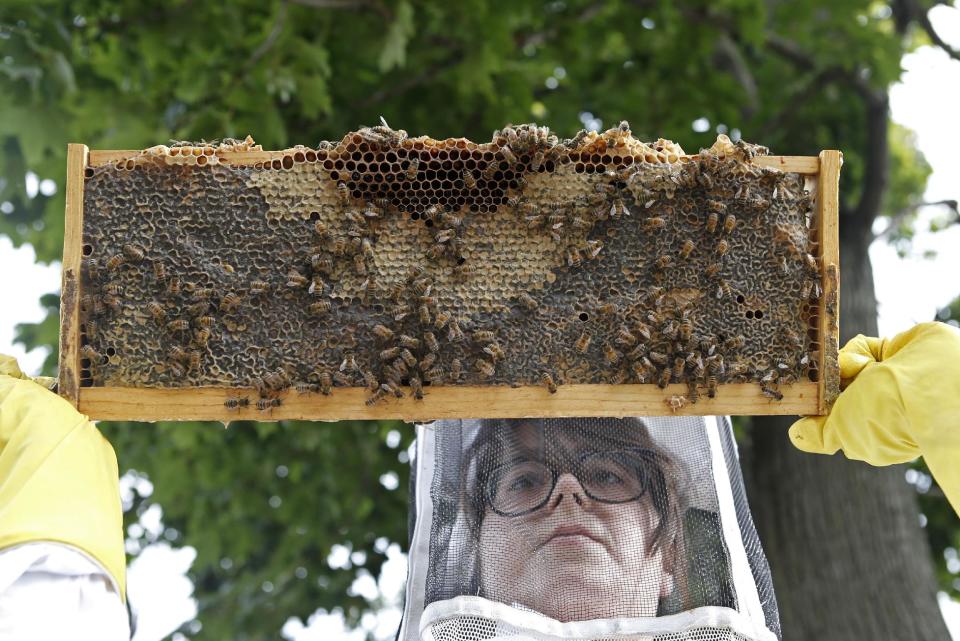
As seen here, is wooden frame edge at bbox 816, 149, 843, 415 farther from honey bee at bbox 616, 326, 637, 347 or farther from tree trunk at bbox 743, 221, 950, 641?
tree trunk at bbox 743, 221, 950, 641

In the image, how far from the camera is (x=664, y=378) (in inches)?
106

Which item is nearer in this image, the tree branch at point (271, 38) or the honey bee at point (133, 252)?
the honey bee at point (133, 252)

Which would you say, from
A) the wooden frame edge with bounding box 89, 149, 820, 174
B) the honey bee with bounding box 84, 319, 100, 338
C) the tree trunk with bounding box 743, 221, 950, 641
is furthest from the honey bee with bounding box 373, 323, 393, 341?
the tree trunk with bounding box 743, 221, 950, 641

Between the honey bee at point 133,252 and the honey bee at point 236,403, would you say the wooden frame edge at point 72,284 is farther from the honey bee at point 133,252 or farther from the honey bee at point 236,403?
the honey bee at point 236,403

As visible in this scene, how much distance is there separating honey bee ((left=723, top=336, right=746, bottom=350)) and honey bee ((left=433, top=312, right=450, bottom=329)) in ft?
2.72

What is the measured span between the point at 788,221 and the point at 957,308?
4831 millimetres

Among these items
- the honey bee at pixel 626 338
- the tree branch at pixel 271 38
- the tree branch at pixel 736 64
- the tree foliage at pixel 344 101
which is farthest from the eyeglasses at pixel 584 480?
the tree branch at pixel 736 64

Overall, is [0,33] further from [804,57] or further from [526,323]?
[804,57]

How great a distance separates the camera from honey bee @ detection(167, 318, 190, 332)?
8.87 ft

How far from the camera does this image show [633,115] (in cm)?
664

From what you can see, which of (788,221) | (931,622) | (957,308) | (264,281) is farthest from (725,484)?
(957,308)

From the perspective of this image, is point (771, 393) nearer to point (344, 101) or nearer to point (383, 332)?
point (383, 332)

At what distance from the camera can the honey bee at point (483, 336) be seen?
8.92 feet

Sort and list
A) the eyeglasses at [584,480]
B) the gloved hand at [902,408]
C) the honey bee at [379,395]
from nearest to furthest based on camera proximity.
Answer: the gloved hand at [902,408]
the honey bee at [379,395]
the eyeglasses at [584,480]
